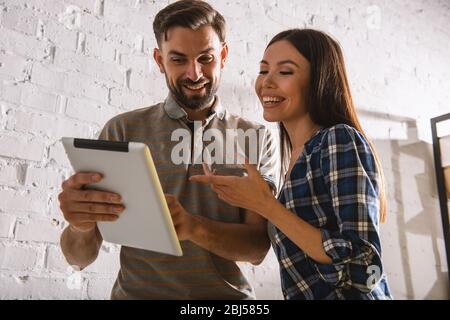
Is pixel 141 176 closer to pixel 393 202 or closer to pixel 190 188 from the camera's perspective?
pixel 190 188

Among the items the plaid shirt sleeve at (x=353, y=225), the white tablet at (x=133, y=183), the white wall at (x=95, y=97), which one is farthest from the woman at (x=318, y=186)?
the white wall at (x=95, y=97)

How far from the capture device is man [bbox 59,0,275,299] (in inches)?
38.1

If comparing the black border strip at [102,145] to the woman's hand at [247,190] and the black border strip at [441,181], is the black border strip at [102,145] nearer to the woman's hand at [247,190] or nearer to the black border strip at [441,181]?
the woman's hand at [247,190]

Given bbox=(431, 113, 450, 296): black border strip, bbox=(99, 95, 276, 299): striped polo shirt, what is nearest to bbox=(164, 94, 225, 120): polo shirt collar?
bbox=(99, 95, 276, 299): striped polo shirt

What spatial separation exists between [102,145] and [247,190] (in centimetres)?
26

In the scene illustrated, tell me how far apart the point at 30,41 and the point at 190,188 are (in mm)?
594

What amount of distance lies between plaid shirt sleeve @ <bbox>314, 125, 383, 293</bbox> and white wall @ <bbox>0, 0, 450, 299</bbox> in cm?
74

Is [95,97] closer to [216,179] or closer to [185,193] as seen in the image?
[185,193]

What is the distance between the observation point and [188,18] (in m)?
1.16

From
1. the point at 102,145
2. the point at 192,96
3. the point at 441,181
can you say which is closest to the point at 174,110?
the point at 192,96

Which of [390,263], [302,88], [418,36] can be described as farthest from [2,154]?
[418,36]

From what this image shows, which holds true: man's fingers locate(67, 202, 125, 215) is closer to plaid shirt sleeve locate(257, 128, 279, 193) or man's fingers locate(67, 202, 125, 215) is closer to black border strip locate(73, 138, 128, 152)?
black border strip locate(73, 138, 128, 152)

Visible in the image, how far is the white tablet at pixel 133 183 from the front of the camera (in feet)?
2.37

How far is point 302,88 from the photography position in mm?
930
